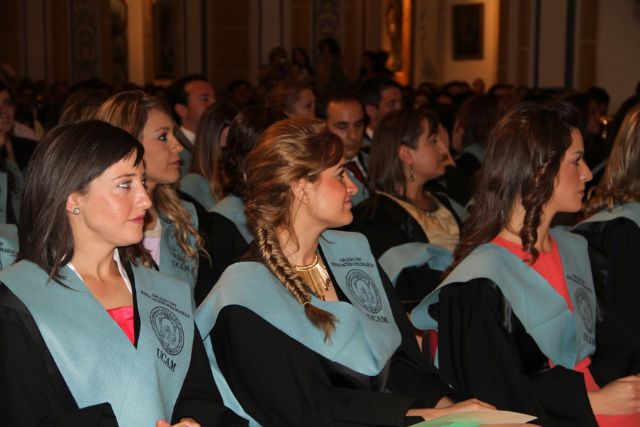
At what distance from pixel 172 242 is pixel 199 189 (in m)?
1.12

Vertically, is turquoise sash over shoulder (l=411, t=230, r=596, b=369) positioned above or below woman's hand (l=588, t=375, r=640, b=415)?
above

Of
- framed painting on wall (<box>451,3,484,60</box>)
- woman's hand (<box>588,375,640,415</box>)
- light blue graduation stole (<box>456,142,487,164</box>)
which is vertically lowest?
woman's hand (<box>588,375,640,415</box>)

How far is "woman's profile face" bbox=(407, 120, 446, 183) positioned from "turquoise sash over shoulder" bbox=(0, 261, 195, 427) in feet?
9.41

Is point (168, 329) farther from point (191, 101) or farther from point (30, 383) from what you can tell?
point (191, 101)

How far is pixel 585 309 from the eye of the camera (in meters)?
3.88

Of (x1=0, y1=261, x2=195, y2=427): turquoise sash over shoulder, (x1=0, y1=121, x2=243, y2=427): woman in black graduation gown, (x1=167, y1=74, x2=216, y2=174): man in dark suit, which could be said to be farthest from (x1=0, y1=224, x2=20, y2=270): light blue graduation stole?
(x1=167, y1=74, x2=216, y2=174): man in dark suit

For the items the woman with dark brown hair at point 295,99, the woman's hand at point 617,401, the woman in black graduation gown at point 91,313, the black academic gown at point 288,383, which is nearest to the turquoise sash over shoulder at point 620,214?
the woman's hand at point 617,401

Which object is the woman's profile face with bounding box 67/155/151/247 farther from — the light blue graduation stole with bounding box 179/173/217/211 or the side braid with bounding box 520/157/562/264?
the light blue graduation stole with bounding box 179/173/217/211

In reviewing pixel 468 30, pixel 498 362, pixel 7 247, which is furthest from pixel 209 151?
pixel 468 30

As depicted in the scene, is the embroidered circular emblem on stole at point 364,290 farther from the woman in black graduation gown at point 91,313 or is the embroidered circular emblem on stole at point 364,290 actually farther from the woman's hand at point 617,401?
the woman's hand at point 617,401

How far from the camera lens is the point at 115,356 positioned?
299cm

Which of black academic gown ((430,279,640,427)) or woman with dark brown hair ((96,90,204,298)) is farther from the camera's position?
woman with dark brown hair ((96,90,204,298))

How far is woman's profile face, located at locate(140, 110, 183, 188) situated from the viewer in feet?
15.5

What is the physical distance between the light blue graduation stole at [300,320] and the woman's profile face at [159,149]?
141 cm
